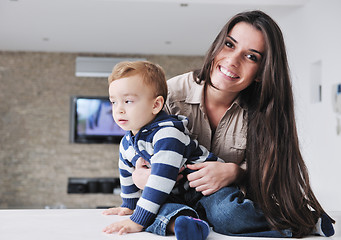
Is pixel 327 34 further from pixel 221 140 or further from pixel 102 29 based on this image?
pixel 102 29

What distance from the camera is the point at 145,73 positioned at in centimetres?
122

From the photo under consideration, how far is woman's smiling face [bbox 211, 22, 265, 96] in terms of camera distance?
132 centimetres

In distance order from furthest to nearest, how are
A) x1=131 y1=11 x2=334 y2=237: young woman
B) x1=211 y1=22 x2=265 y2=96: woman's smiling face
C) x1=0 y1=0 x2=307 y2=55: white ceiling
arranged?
x1=0 y1=0 x2=307 y2=55: white ceiling
x1=211 y1=22 x2=265 y2=96: woman's smiling face
x1=131 y1=11 x2=334 y2=237: young woman

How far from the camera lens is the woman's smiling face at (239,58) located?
1.32 metres

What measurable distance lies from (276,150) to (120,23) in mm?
3883

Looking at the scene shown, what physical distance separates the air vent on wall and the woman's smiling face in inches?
195

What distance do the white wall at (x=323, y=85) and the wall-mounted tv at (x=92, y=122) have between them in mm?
3299

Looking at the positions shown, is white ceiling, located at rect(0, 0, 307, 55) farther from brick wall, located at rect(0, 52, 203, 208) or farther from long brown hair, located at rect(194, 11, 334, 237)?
long brown hair, located at rect(194, 11, 334, 237)

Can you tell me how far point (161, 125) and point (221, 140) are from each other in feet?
1.12

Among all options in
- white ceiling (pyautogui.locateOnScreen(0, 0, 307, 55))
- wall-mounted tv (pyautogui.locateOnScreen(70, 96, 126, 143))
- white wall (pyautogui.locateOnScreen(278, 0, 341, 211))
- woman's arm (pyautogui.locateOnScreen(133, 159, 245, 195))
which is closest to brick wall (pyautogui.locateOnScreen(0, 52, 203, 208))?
wall-mounted tv (pyautogui.locateOnScreen(70, 96, 126, 143))

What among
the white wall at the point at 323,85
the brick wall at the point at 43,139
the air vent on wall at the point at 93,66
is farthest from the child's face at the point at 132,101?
the brick wall at the point at 43,139

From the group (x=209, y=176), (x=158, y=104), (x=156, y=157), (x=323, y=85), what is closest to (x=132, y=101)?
(x=158, y=104)

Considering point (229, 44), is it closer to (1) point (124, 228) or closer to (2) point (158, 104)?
(2) point (158, 104)

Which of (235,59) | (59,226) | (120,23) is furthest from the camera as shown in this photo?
(120,23)
